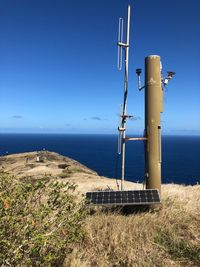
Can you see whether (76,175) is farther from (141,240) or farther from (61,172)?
(141,240)

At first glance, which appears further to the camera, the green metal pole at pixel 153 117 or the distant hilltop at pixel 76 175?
the distant hilltop at pixel 76 175

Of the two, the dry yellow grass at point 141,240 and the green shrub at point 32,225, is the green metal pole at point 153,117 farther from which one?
the green shrub at point 32,225

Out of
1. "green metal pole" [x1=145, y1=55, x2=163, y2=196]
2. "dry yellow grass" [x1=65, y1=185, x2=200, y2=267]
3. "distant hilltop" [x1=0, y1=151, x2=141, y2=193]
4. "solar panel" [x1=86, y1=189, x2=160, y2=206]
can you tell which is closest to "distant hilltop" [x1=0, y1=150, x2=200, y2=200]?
"distant hilltop" [x1=0, y1=151, x2=141, y2=193]

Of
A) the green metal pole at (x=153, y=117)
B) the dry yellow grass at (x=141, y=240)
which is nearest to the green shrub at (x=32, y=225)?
the dry yellow grass at (x=141, y=240)

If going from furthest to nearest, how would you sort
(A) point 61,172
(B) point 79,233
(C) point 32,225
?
(A) point 61,172, (B) point 79,233, (C) point 32,225

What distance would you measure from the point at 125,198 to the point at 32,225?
16.6ft

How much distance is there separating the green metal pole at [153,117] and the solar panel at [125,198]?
3.97 ft

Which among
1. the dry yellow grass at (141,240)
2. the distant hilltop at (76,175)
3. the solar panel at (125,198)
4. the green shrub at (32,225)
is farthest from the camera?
the distant hilltop at (76,175)

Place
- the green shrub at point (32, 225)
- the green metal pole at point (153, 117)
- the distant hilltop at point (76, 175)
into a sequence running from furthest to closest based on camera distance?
the distant hilltop at point (76, 175) < the green metal pole at point (153, 117) < the green shrub at point (32, 225)

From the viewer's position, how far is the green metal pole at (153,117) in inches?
465

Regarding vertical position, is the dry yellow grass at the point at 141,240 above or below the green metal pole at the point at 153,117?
below

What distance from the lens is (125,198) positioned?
10.4 meters

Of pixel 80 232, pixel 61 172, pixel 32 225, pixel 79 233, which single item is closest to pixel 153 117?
pixel 80 232

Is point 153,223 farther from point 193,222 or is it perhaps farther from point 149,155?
point 149,155
